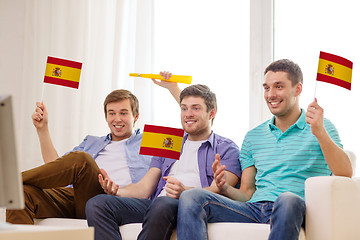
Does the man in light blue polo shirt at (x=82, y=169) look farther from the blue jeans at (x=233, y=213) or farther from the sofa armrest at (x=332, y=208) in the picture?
the sofa armrest at (x=332, y=208)

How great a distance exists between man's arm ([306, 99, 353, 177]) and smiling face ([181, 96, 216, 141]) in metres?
0.68

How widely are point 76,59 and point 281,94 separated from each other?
200 centimetres

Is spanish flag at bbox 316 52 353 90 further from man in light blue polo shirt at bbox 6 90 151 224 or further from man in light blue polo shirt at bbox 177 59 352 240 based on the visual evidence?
man in light blue polo shirt at bbox 6 90 151 224

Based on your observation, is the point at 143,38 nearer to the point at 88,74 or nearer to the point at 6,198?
the point at 88,74

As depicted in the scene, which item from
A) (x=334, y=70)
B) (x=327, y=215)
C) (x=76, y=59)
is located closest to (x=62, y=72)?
(x=76, y=59)

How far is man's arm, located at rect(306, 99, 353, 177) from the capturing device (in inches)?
80.9

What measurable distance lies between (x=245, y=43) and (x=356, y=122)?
0.97 metres

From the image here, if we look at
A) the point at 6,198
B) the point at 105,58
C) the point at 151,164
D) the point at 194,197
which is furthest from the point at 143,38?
the point at 6,198

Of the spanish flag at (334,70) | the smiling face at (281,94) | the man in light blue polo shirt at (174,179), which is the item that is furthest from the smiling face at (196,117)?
the spanish flag at (334,70)

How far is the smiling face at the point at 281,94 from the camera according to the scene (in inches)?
93.0

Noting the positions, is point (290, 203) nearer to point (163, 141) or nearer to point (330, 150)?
point (330, 150)

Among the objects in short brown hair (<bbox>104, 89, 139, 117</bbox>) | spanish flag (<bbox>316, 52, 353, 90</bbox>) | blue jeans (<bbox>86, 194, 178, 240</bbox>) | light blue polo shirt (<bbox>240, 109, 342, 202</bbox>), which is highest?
spanish flag (<bbox>316, 52, 353, 90</bbox>)

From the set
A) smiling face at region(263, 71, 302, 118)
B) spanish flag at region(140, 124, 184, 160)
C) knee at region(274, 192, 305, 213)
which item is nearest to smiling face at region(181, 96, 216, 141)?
spanish flag at region(140, 124, 184, 160)

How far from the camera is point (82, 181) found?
8.21 feet
